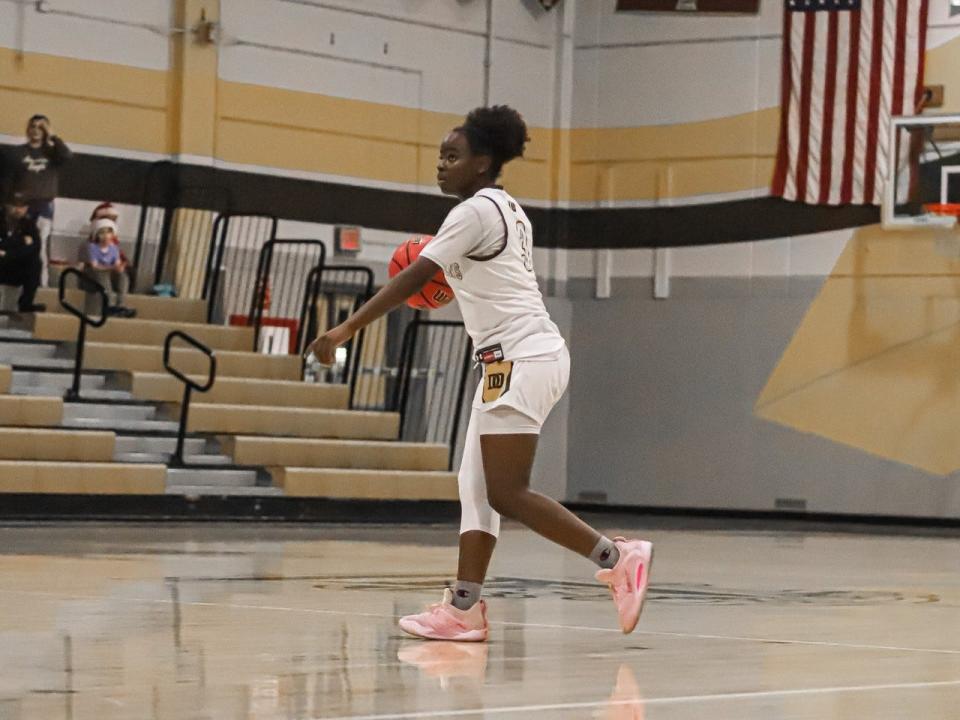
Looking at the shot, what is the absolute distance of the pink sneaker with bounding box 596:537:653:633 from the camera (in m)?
5.95

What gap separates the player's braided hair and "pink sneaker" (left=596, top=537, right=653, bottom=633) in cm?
135

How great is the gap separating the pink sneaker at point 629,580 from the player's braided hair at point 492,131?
1.35 metres

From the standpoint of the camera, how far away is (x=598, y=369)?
72.0 ft

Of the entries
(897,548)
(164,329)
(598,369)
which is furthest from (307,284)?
(897,548)

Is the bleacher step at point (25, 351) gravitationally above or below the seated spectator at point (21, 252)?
below

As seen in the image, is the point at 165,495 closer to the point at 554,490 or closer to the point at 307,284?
the point at 307,284

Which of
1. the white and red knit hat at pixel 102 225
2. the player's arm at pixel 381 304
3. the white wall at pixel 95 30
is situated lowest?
the player's arm at pixel 381 304

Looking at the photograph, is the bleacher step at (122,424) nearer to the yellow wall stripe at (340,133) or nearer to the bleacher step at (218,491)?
the bleacher step at (218,491)

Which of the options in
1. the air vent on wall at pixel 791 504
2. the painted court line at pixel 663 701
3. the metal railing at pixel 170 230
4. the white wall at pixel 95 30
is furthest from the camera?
the air vent on wall at pixel 791 504

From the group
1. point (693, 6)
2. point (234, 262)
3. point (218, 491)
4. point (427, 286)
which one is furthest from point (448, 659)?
point (693, 6)

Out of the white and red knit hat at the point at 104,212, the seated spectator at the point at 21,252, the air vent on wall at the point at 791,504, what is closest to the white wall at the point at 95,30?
the white and red knit hat at the point at 104,212

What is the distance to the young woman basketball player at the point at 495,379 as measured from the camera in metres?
5.94

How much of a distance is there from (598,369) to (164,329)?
258 inches

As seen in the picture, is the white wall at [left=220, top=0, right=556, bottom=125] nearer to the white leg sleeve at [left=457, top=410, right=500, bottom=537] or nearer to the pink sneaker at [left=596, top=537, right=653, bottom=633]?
the white leg sleeve at [left=457, top=410, right=500, bottom=537]
